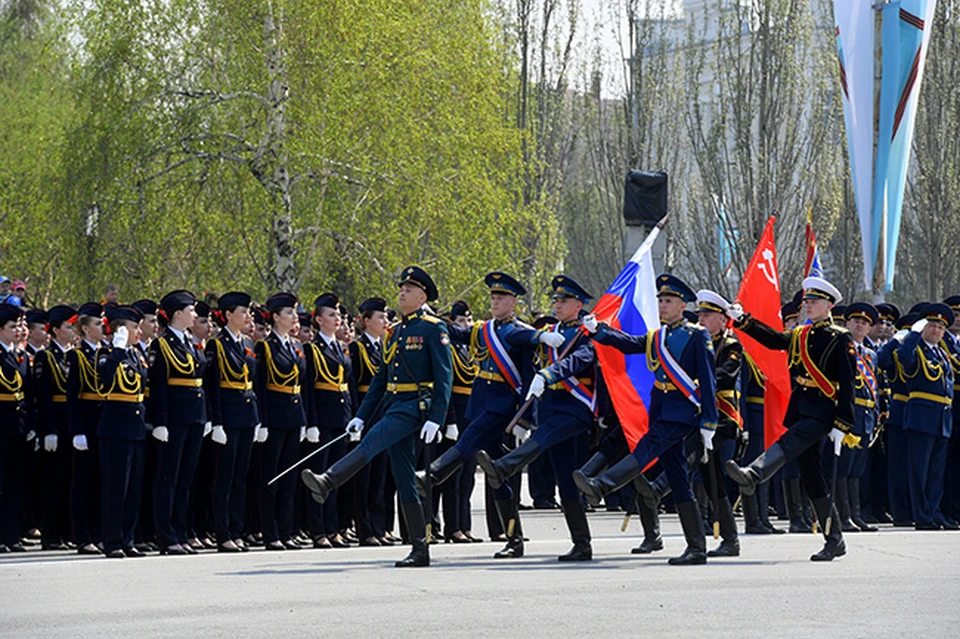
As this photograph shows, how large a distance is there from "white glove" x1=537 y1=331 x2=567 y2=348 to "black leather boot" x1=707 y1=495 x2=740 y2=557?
5.78ft

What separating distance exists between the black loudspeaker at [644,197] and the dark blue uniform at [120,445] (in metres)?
5.74

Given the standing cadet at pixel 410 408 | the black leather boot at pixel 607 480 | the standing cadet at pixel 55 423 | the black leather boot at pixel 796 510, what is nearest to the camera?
the black leather boot at pixel 607 480

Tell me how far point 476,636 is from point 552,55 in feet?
100

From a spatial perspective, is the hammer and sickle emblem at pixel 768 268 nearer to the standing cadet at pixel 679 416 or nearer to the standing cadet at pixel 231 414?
the standing cadet at pixel 679 416

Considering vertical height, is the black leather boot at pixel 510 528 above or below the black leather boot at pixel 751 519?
above

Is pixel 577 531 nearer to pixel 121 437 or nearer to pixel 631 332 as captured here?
pixel 631 332

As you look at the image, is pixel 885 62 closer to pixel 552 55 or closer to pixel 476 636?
pixel 476 636

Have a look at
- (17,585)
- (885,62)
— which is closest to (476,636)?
(17,585)

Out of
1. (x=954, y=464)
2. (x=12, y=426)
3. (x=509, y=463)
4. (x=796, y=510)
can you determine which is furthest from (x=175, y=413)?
(x=954, y=464)

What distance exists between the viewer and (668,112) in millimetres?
38000

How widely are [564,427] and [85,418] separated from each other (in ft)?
12.9

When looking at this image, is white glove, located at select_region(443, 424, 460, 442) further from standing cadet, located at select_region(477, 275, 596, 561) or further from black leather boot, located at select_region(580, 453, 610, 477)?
standing cadet, located at select_region(477, 275, 596, 561)

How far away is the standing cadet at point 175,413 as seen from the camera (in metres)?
12.2

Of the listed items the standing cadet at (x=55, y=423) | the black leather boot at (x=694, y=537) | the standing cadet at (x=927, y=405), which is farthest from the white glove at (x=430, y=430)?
the standing cadet at (x=927, y=405)
